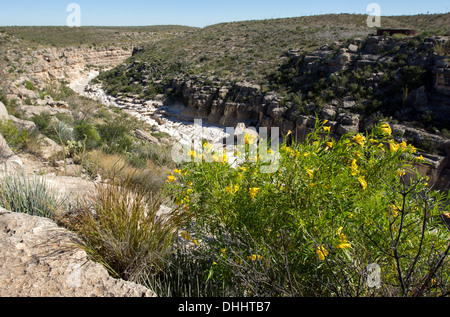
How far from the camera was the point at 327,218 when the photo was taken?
1682mm

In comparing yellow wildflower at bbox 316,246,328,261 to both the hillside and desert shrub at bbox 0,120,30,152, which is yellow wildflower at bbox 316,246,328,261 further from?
the hillside

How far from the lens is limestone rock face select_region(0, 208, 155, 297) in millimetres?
1663

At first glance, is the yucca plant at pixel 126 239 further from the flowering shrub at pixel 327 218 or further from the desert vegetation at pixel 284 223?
the flowering shrub at pixel 327 218

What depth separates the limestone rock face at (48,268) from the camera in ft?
5.46

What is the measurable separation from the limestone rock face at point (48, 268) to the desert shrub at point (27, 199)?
60 centimetres

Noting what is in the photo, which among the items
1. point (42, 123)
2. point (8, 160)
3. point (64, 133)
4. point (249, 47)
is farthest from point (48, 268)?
point (249, 47)

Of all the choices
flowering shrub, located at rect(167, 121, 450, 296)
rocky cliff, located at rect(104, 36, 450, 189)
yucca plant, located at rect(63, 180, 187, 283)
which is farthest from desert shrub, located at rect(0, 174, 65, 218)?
rocky cliff, located at rect(104, 36, 450, 189)

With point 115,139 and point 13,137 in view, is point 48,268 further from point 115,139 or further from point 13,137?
point 115,139

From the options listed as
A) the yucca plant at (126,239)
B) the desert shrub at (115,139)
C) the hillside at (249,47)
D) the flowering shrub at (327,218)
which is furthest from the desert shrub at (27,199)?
the hillside at (249,47)

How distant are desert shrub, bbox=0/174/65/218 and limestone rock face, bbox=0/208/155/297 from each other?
0.60 meters

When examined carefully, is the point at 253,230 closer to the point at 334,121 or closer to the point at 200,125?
the point at 334,121

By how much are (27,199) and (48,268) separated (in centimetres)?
143
